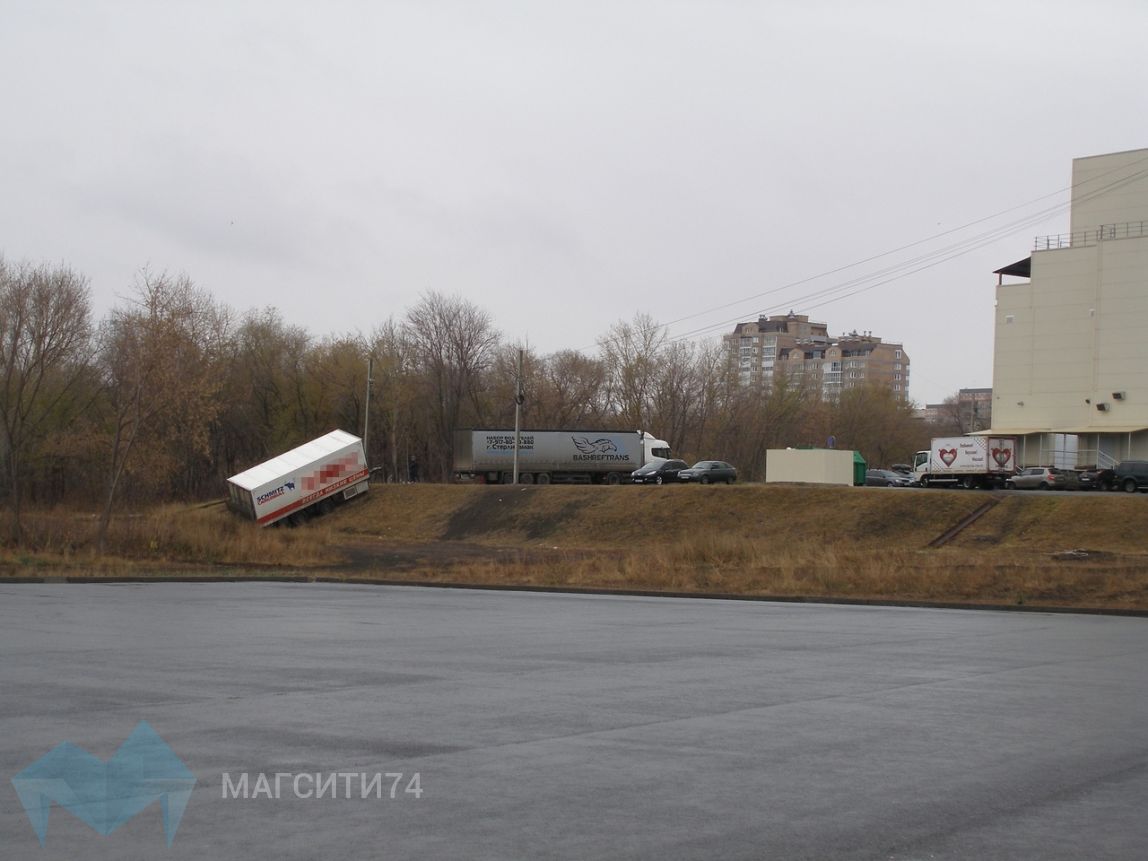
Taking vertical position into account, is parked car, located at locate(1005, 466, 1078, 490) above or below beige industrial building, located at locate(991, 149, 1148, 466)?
below

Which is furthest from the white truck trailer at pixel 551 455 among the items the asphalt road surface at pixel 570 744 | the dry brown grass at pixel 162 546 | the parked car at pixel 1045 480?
the asphalt road surface at pixel 570 744

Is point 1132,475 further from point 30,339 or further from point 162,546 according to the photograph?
point 30,339

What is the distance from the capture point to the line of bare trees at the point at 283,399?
6356 centimetres

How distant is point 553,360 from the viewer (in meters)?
117

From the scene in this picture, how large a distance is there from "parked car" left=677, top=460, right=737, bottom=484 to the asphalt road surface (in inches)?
2239

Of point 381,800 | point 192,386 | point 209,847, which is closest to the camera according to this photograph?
point 209,847

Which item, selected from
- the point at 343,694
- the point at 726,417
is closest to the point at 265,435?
the point at 726,417

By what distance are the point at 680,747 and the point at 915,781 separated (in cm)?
186

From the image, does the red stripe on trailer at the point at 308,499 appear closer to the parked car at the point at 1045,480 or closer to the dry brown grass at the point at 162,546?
the dry brown grass at the point at 162,546

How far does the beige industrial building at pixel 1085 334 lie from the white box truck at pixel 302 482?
44.7m

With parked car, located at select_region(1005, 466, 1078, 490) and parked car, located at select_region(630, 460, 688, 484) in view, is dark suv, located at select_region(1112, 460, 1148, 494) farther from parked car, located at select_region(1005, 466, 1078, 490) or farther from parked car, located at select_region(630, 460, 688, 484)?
parked car, located at select_region(630, 460, 688, 484)

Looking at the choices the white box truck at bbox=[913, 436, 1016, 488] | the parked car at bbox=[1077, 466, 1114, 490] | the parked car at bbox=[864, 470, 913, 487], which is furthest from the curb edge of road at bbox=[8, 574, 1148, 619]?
the parked car at bbox=[864, 470, 913, 487]

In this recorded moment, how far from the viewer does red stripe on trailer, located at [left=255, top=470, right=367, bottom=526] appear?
63.7 meters

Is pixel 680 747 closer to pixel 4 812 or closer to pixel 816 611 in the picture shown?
pixel 4 812
